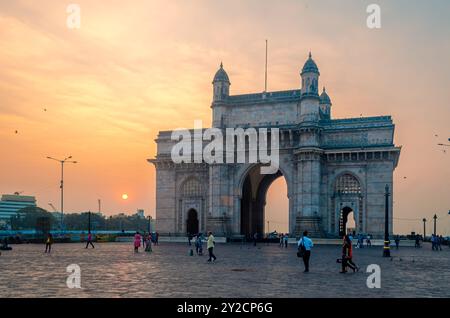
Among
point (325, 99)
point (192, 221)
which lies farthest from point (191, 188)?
point (325, 99)

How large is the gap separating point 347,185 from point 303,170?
4962mm

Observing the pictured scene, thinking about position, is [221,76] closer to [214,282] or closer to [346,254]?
[346,254]

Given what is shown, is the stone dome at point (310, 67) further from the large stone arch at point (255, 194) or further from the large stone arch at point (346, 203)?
the large stone arch at point (346, 203)

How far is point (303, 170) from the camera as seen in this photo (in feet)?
188

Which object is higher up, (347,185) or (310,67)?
(310,67)

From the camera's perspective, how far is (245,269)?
22.9 meters

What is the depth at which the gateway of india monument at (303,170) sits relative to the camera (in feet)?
184

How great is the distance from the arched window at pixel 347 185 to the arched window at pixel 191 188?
54.9ft

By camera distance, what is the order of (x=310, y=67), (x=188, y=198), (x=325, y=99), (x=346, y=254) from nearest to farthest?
(x=346, y=254), (x=310, y=67), (x=188, y=198), (x=325, y=99)

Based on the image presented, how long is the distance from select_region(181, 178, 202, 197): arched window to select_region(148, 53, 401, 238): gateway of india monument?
12 centimetres

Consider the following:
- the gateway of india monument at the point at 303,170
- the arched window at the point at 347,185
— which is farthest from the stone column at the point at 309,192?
the arched window at the point at 347,185

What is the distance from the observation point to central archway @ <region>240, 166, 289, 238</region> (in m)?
67.6

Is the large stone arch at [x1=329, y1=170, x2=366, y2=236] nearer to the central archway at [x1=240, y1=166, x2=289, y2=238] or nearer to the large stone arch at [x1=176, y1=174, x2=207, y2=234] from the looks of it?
the central archway at [x1=240, y1=166, x2=289, y2=238]
